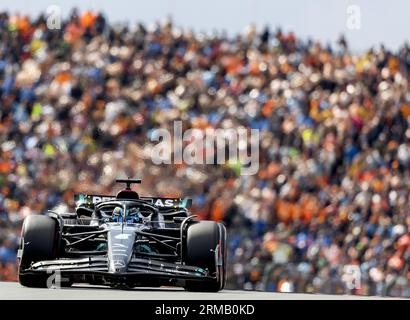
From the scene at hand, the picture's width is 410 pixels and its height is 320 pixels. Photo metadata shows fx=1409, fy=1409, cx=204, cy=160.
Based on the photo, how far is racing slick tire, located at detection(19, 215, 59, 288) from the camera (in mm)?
15172

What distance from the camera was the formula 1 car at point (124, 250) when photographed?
1477cm

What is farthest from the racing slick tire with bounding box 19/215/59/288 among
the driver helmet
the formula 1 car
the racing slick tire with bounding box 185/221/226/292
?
the racing slick tire with bounding box 185/221/226/292

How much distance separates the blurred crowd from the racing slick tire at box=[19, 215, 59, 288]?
16.7 ft

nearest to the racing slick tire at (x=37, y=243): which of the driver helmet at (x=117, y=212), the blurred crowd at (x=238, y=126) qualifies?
the driver helmet at (x=117, y=212)

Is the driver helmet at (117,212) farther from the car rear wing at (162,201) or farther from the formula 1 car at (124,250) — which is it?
the car rear wing at (162,201)

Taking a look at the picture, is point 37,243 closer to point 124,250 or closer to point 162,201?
point 124,250

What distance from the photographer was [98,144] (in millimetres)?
27312

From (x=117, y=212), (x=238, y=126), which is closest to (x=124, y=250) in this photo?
(x=117, y=212)

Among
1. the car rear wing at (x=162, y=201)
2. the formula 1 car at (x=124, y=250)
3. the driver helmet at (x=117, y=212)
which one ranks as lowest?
the formula 1 car at (x=124, y=250)

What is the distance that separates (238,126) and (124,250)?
12955 mm

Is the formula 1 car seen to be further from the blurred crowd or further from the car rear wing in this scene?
the blurred crowd

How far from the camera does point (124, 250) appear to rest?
585 inches

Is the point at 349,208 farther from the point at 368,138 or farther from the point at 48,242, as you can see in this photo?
the point at 48,242

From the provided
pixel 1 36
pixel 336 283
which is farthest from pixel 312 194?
pixel 1 36
